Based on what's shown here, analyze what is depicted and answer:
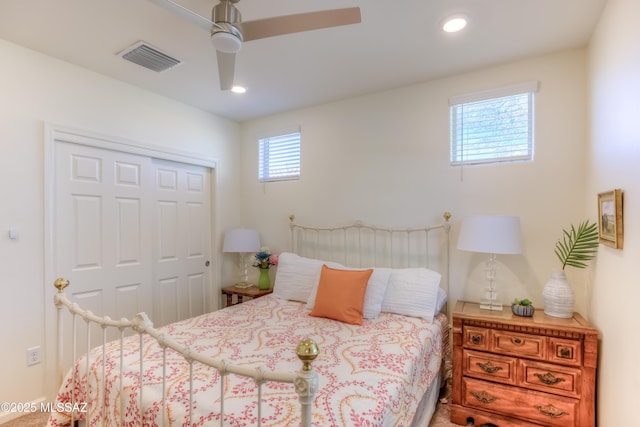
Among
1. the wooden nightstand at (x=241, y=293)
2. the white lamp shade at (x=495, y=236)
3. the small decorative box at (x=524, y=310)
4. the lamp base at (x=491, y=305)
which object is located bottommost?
the wooden nightstand at (x=241, y=293)

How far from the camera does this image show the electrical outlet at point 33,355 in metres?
2.33

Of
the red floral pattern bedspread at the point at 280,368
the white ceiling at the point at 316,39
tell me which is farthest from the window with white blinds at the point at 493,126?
the red floral pattern bedspread at the point at 280,368

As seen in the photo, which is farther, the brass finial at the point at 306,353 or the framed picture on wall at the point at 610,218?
the framed picture on wall at the point at 610,218

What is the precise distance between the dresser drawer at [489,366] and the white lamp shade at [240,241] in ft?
7.47

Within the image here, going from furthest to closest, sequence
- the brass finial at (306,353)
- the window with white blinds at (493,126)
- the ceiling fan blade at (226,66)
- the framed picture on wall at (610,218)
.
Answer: the window with white blinds at (493,126), the ceiling fan blade at (226,66), the framed picture on wall at (610,218), the brass finial at (306,353)

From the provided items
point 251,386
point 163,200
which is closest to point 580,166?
point 251,386

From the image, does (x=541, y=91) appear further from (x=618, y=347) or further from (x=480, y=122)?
(x=618, y=347)

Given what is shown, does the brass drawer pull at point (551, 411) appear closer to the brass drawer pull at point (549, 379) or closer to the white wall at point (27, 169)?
the brass drawer pull at point (549, 379)

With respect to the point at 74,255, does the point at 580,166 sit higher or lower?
higher

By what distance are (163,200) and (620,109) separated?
3.50 meters

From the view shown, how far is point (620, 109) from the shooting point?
163 cm

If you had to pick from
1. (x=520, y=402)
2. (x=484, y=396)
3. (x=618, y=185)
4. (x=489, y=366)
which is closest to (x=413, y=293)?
(x=489, y=366)

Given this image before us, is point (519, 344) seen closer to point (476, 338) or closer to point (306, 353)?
point (476, 338)

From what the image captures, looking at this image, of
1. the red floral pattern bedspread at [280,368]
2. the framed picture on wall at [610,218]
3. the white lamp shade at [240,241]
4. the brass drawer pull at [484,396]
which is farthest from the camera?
the white lamp shade at [240,241]
